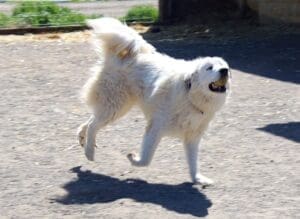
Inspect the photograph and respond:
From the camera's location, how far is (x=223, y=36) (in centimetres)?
1788

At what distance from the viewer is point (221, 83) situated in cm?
762

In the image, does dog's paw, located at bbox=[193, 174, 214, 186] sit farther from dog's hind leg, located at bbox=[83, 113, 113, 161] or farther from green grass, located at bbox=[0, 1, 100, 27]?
green grass, located at bbox=[0, 1, 100, 27]

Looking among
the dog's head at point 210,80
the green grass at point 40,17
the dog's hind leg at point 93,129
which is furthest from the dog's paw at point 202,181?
the green grass at point 40,17

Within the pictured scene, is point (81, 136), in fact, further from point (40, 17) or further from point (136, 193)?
point (40, 17)

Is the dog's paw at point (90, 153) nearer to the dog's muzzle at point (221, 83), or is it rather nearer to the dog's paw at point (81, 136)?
the dog's paw at point (81, 136)

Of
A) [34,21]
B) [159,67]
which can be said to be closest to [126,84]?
[159,67]

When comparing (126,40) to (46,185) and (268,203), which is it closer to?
(46,185)

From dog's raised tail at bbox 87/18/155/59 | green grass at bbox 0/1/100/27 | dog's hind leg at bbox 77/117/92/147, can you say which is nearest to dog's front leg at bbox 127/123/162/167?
dog's raised tail at bbox 87/18/155/59

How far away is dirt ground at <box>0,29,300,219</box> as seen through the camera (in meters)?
7.40

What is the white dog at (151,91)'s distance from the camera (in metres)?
7.78

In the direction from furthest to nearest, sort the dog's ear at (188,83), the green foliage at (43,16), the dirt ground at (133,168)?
the green foliage at (43,16), the dog's ear at (188,83), the dirt ground at (133,168)

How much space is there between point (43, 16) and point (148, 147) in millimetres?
11855

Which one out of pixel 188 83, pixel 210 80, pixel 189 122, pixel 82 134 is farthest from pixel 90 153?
pixel 210 80

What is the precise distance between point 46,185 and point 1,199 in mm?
536
